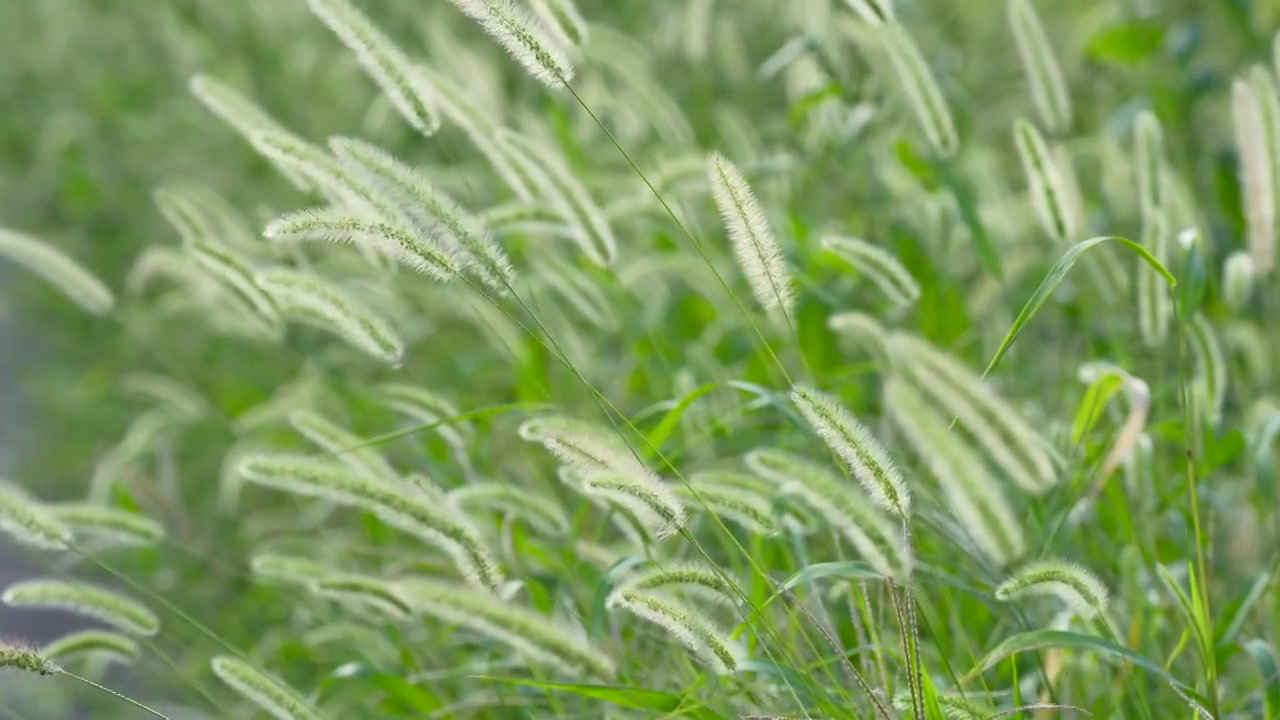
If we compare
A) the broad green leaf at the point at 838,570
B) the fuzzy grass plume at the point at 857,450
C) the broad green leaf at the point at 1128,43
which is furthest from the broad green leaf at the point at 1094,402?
the broad green leaf at the point at 1128,43

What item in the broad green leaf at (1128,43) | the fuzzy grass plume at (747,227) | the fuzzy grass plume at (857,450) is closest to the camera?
the fuzzy grass plume at (857,450)

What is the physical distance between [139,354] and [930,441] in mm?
4113

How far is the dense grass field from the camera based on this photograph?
64.2 inches

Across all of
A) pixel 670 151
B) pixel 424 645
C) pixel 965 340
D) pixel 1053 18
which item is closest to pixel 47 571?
pixel 424 645

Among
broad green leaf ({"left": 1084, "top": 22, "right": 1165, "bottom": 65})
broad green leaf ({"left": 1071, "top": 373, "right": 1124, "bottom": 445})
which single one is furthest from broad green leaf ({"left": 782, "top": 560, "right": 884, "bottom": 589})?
broad green leaf ({"left": 1084, "top": 22, "right": 1165, "bottom": 65})

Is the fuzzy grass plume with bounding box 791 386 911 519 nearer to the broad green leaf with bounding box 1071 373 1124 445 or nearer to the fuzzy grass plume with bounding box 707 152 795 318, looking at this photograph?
the fuzzy grass plume with bounding box 707 152 795 318

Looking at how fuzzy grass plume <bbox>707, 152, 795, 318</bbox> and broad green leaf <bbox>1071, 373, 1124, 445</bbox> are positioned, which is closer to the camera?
fuzzy grass plume <bbox>707, 152, 795, 318</bbox>

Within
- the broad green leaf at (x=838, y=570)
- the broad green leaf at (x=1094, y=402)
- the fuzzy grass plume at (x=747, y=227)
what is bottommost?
the broad green leaf at (x=1094, y=402)

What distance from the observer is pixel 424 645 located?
94.8 inches

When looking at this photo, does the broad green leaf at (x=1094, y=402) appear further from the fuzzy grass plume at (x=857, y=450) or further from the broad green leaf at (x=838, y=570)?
the fuzzy grass plume at (x=857, y=450)

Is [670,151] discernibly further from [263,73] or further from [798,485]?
[263,73]

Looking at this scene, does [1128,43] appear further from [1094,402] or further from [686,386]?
[1094,402]

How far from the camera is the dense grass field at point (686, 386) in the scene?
1632mm

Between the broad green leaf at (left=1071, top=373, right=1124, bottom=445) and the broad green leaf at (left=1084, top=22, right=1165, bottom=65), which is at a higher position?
the broad green leaf at (left=1084, top=22, right=1165, bottom=65)
